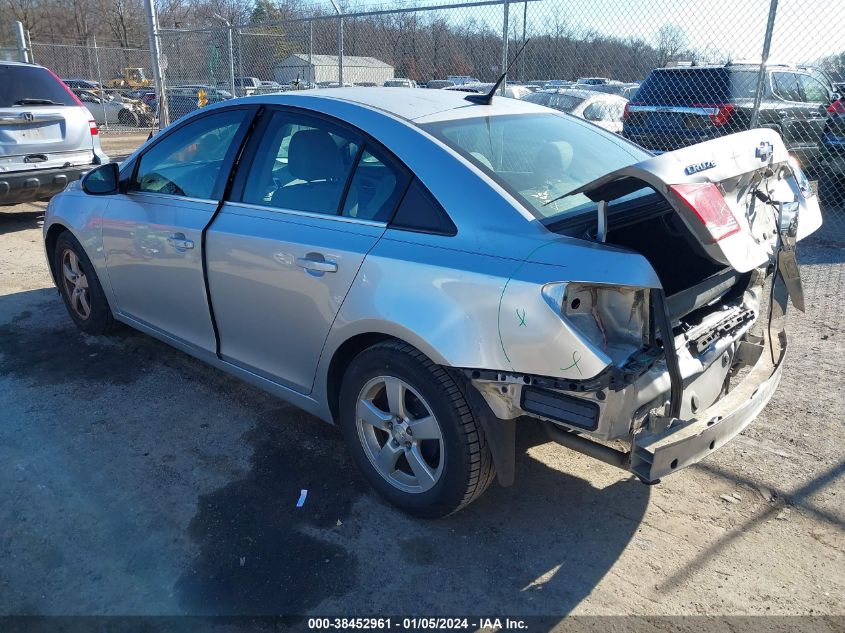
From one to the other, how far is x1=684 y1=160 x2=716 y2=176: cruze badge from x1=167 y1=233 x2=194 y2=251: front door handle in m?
2.49

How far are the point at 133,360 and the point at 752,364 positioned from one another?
3.79 meters

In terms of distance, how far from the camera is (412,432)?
2779 mm

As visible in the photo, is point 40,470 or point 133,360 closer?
point 40,470

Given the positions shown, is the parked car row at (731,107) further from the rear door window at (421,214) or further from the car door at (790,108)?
the rear door window at (421,214)

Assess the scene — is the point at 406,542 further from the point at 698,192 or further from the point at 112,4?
the point at 112,4

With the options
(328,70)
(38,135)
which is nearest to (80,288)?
(38,135)

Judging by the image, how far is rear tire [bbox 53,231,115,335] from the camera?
4605 mm

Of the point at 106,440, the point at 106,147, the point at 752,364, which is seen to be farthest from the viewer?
the point at 106,147

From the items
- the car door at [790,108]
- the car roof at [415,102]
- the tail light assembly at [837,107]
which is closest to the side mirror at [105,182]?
the car roof at [415,102]

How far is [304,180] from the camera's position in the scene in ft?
10.7

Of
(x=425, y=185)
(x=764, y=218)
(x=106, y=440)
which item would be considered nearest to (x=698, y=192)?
(x=764, y=218)

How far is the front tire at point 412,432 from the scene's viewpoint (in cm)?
258

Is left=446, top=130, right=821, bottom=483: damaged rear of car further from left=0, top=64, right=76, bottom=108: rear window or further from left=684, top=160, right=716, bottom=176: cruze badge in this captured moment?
left=0, top=64, right=76, bottom=108: rear window

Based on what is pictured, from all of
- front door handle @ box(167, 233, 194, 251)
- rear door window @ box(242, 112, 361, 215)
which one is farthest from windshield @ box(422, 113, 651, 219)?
front door handle @ box(167, 233, 194, 251)
